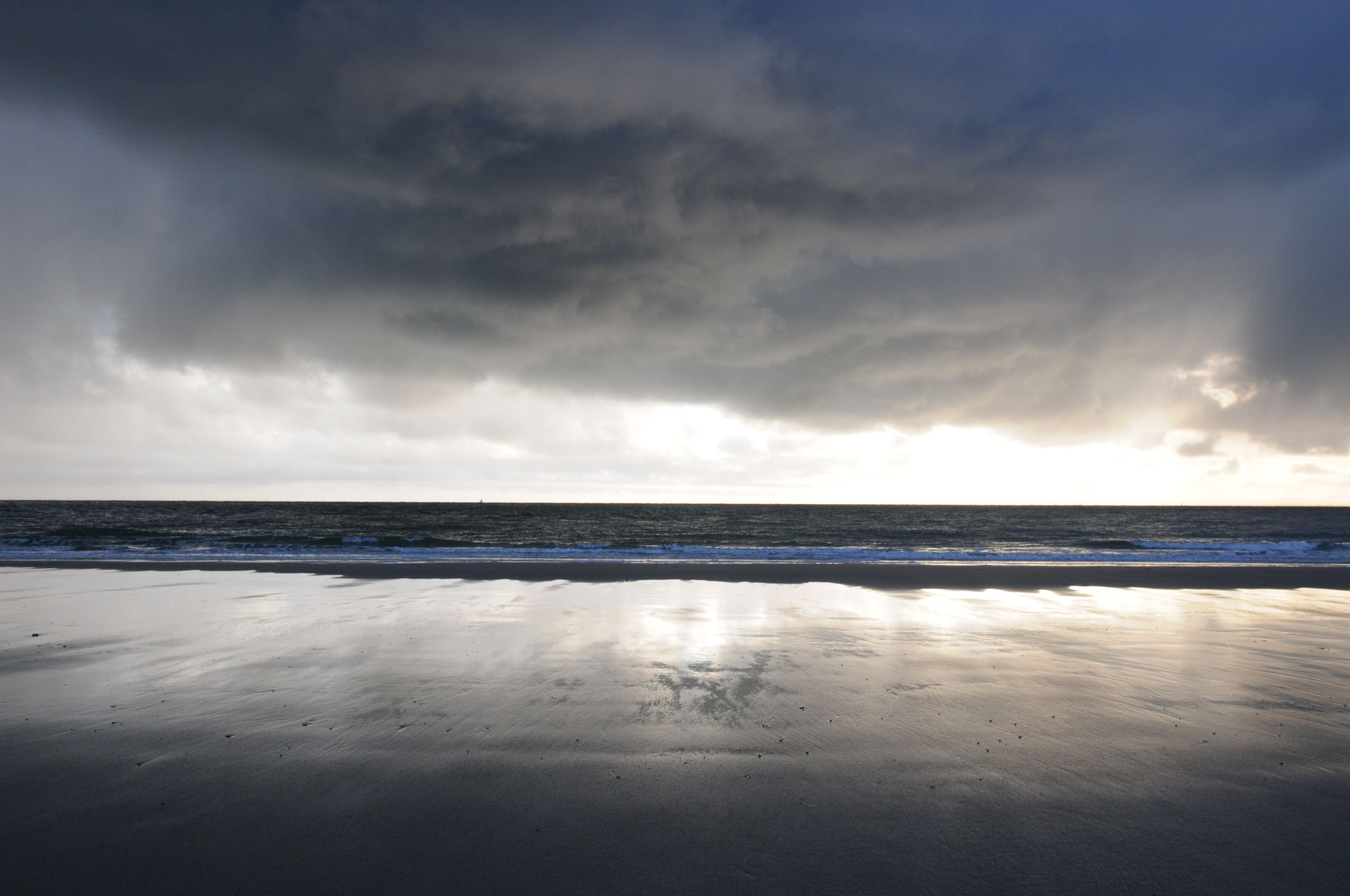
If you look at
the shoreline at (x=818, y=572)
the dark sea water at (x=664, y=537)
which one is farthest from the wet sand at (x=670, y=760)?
the dark sea water at (x=664, y=537)

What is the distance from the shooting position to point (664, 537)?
55.2 meters

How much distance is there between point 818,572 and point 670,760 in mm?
17392

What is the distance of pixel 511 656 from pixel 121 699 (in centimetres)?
464

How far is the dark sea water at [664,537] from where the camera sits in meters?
30.4

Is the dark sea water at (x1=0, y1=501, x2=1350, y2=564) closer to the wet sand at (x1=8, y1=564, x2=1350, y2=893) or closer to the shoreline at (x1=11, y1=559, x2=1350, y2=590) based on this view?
the shoreline at (x1=11, y1=559, x2=1350, y2=590)

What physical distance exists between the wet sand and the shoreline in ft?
26.7

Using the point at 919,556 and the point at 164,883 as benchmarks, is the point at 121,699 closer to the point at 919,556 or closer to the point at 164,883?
the point at 164,883

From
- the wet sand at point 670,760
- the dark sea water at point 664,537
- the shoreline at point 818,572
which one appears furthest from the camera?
the dark sea water at point 664,537

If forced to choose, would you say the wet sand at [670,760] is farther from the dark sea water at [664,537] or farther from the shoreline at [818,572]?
the dark sea water at [664,537]

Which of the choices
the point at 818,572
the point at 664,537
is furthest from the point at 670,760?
the point at 664,537

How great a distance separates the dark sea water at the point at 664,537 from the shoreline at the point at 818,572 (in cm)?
290

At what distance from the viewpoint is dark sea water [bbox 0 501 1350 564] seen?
30.4m

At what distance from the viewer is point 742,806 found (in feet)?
15.4

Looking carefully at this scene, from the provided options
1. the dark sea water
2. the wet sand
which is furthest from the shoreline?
the wet sand
